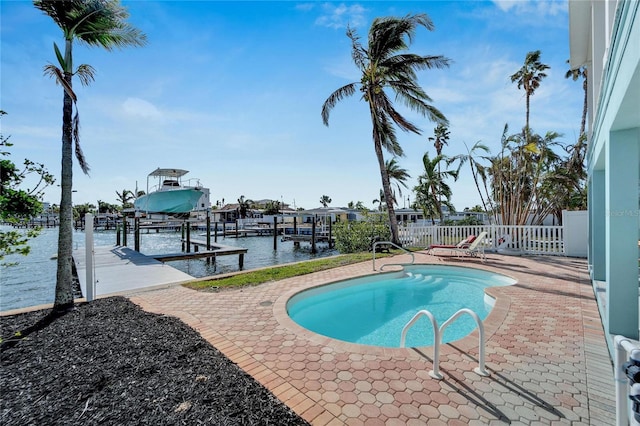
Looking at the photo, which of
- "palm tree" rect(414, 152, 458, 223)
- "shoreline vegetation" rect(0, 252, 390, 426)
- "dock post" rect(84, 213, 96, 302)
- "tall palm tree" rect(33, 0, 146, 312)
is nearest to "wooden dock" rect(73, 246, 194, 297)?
"dock post" rect(84, 213, 96, 302)

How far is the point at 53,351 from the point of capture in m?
3.58

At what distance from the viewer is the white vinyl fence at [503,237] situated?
10.9m

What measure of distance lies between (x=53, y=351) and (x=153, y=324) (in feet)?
3.74

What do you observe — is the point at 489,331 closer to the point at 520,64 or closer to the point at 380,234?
the point at 380,234

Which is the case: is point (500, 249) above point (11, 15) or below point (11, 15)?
below

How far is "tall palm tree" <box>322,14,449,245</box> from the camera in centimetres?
1268

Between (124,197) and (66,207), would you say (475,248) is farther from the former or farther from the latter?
(124,197)

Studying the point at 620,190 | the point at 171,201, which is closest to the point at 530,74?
the point at 620,190

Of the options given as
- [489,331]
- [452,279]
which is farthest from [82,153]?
[452,279]

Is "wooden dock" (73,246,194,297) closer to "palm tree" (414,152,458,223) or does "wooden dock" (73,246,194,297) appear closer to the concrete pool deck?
the concrete pool deck

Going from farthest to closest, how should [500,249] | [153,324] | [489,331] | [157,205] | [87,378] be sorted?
[157,205] < [500,249] < [153,324] < [489,331] < [87,378]

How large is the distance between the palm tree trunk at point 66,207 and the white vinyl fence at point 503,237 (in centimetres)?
1274

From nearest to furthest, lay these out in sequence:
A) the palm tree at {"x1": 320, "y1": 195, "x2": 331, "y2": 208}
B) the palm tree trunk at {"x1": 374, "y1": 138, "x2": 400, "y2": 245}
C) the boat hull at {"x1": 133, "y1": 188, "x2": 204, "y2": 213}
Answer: the palm tree trunk at {"x1": 374, "y1": 138, "x2": 400, "y2": 245}, the boat hull at {"x1": 133, "y1": 188, "x2": 204, "y2": 213}, the palm tree at {"x1": 320, "y1": 195, "x2": 331, "y2": 208}

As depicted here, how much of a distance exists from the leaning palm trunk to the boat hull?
1251 cm
